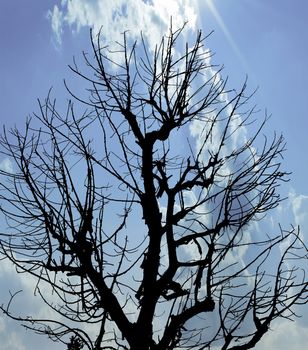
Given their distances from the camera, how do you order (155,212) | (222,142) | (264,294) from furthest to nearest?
(222,142)
(155,212)
(264,294)

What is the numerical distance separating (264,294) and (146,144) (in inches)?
106

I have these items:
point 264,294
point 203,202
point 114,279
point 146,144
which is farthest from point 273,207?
point 114,279

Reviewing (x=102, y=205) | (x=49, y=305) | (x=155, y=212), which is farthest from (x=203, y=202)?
(x=49, y=305)

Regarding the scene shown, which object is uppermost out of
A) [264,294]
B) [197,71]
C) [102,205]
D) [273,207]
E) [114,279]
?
[197,71]

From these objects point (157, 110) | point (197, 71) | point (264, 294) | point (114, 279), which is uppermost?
point (197, 71)

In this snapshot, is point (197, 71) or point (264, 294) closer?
point (264, 294)

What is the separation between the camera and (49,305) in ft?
21.9

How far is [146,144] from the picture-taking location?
731 cm

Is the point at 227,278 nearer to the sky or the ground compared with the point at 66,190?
nearer to the ground

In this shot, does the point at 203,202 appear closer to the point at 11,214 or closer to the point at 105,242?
the point at 105,242

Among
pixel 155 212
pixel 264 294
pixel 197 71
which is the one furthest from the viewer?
pixel 197 71

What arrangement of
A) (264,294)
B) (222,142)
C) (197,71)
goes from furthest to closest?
(197,71) → (222,142) → (264,294)

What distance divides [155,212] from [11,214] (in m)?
2.30

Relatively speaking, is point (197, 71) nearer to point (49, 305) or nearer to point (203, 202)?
point (203, 202)
